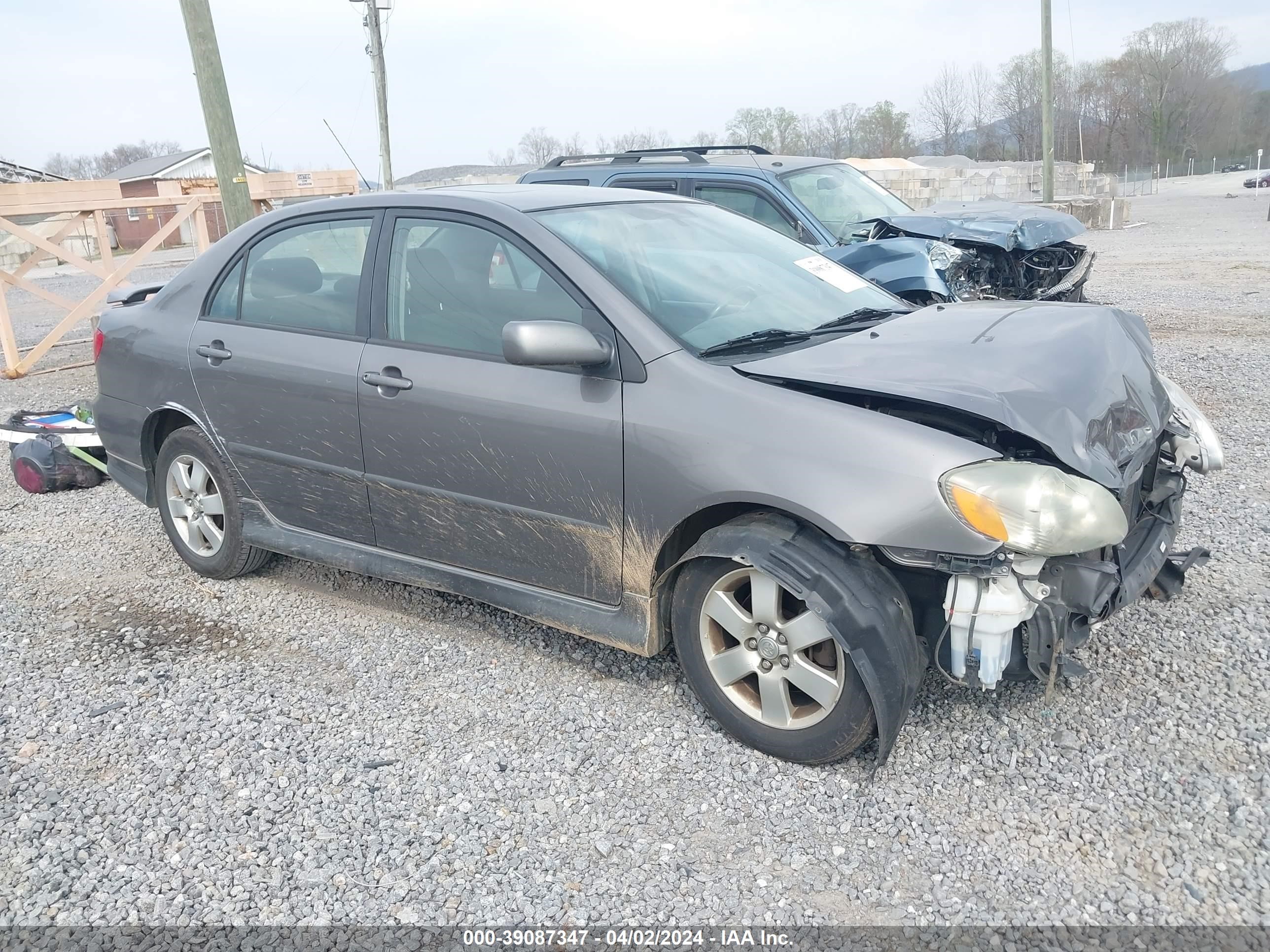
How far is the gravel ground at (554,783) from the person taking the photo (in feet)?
8.40

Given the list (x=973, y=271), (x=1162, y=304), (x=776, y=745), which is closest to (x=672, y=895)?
(x=776, y=745)

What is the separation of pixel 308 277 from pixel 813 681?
2610 mm

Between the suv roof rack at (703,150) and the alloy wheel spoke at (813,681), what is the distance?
250 inches

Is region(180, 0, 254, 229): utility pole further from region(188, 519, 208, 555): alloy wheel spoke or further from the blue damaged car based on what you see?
region(188, 519, 208, 555): alloy wheel spoke

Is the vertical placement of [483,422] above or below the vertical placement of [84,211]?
below

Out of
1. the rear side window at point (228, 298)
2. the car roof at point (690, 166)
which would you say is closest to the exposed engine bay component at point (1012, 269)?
the car roof at point (690, 166)

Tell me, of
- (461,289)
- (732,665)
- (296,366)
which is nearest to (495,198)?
(461,289)

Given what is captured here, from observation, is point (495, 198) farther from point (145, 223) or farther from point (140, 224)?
point (140, 224)

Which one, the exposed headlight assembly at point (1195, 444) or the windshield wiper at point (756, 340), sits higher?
the windshield wiper at point (756, 340)

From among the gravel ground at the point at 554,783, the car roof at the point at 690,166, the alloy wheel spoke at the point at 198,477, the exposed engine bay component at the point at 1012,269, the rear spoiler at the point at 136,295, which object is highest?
the car roof at the point at 690,166

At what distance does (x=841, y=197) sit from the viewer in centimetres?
828

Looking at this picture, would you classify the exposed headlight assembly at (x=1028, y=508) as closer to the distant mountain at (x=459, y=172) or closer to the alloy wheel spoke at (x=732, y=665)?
the alloy wheel spoke at (x=732, y=665)

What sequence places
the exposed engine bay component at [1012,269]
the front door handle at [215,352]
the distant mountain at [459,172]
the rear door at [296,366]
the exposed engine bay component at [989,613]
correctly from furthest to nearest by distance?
the distant mountain at [459,172], the exposed engine bay component at [1012,269], the front door handle at [215,352], the rear door at [296,366], the exposed engine bay component at [989,613]

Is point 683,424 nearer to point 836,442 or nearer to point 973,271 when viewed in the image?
point 836,442
